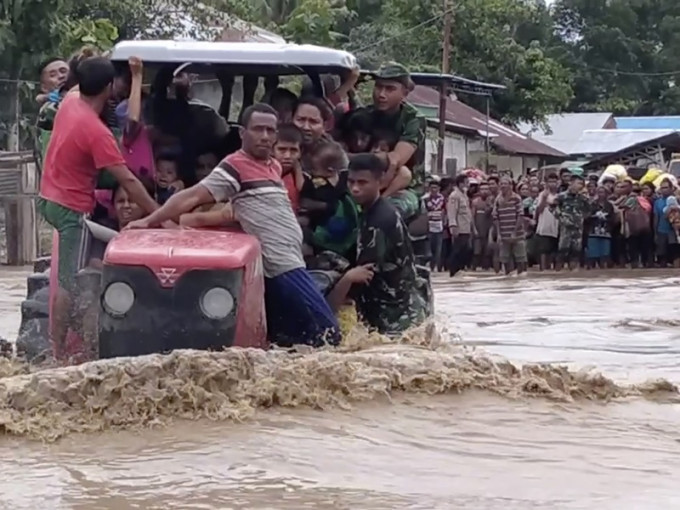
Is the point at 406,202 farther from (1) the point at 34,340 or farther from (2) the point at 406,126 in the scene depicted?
(1) the point at 34,340

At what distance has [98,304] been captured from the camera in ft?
23.7

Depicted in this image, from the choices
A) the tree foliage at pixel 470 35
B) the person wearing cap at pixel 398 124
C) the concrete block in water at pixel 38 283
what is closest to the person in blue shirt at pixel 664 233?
the tree foliage at pixel 470 35

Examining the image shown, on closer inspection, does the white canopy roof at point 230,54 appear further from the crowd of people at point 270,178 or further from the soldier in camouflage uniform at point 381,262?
the soldier in camouflage uniform at point 381,262

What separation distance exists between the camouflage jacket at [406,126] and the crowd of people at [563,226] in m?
12.7

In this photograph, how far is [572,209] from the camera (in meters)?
22.2

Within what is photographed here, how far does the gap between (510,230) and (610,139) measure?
22.2 metres


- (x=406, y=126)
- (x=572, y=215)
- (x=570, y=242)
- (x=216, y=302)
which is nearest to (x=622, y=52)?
(x=570, y=242)

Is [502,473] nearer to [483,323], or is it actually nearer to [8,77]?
[483,323]

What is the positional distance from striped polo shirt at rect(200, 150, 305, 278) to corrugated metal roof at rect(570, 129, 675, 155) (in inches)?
1284

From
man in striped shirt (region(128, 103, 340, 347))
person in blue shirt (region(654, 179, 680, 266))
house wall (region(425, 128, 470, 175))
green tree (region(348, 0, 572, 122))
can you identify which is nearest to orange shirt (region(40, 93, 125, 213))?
man in striped shirt (region(128, 103, 340, 347))

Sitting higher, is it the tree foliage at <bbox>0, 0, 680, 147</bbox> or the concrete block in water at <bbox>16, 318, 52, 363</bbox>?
the tree foliage at <bbox>0, 0, 680, 147</bbox>

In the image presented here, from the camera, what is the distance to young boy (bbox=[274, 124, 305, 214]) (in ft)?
26.3

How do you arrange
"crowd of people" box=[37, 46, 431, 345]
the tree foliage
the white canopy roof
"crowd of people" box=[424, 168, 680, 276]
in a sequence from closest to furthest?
"crowd of people" box=[37, 46, 431, 345] < the white canopy roof < "crowd of people" box=[424, 168, 680, 276] < the tree foliage

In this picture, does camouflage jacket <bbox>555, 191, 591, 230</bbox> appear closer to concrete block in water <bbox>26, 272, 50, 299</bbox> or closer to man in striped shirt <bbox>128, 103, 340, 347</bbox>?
concrete block in water <bbox>26, 272, 50, 299</bbox>
